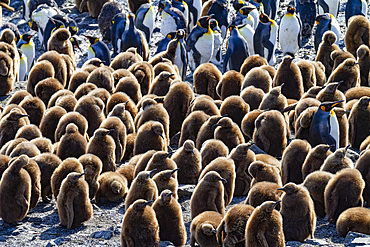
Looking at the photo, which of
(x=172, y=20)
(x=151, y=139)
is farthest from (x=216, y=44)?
(x=151, y=139)

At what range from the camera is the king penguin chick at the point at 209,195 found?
7910 mm

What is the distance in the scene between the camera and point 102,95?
1170cm

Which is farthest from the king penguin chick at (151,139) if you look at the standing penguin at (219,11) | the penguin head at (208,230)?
the standing penguin at (219,11)

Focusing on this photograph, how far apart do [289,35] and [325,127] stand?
21.6 ft

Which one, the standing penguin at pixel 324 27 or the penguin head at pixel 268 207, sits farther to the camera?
the standing penguin at pixel 324 27

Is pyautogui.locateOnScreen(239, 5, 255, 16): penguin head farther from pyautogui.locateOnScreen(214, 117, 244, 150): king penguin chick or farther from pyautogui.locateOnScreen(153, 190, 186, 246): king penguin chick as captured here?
pyautogui.locateOnScreen(153, 190, 186, 246): king penguin chick

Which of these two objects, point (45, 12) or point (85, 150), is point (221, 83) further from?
point (45, 12)

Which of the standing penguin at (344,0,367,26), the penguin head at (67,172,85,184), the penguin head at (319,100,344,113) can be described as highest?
the standing penguin at (344,0,367,26)

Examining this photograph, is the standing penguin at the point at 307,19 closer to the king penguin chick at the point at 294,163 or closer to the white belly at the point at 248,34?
the white belly at the point at 248,34

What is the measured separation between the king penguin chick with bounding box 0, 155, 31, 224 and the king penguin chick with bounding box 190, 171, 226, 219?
2.03 metres

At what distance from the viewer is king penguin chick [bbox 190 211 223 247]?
285 inches

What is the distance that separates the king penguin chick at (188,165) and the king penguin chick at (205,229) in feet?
5.29

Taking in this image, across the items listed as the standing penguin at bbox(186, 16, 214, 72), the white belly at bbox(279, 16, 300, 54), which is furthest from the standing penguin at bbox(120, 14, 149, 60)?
the white belly at bbox(279, 16, 300, 54)

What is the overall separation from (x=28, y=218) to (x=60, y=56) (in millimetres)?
5910
